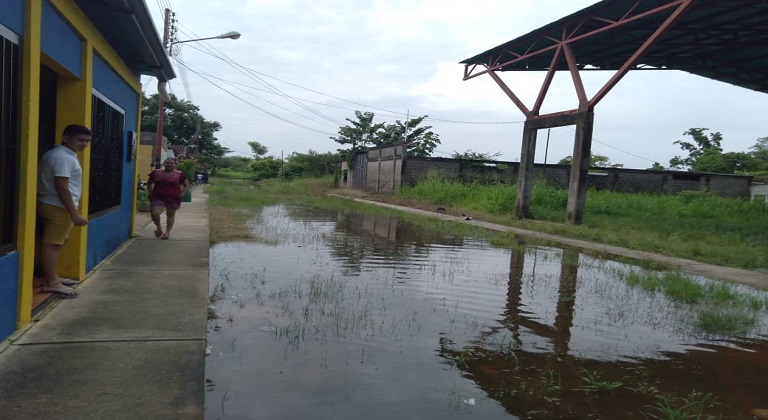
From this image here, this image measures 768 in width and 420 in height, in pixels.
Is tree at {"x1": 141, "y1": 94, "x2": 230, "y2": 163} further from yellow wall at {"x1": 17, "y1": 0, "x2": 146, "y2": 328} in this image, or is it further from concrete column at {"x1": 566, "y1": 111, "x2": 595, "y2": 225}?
yellow wall at {"x1": 17, "y1": 0, "x2": 146, "y2": 328}

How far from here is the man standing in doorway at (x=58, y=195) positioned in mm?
4250

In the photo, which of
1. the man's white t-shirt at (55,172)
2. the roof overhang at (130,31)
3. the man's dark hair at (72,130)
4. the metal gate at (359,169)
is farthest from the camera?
the metal gate at (359,169)

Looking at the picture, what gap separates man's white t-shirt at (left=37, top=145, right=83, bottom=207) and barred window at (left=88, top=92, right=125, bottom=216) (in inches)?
59.1

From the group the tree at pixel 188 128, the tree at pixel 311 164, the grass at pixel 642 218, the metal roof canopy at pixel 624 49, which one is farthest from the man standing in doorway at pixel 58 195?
the tree at pixel 188 128

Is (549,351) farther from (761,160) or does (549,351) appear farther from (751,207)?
(761,160)

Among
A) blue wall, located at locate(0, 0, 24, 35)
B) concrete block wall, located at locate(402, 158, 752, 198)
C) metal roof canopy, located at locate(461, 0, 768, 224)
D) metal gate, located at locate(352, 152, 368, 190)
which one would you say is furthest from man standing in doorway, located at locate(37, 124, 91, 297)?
metal gate, located at locate(352, 152, 368, 190)

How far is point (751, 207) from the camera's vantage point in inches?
814

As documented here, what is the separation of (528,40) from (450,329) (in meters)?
13.6

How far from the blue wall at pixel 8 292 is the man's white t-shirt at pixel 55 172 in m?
0.84

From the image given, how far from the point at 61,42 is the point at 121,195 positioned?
373cm

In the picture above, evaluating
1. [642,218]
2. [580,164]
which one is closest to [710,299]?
[580,164]

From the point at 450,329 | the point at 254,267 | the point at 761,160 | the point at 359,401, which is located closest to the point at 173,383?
the point at 359,401

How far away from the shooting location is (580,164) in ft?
47.7

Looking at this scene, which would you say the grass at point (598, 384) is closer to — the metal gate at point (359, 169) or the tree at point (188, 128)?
the metal gate at point (359, 169)
